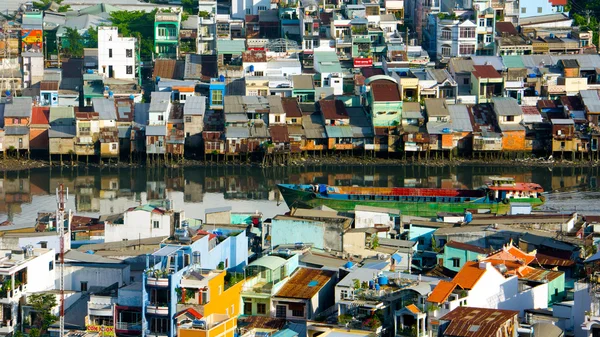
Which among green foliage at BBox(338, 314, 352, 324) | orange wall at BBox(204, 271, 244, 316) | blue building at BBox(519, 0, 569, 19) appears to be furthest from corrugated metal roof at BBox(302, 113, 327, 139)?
green foliage at BBox(338, 314, 352, 324)

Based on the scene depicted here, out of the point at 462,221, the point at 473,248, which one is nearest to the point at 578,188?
the point at 462,221

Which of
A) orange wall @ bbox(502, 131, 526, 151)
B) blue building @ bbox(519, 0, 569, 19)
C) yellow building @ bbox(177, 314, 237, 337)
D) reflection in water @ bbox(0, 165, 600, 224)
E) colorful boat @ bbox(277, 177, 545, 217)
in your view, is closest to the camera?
yellow building @ bbox(177, 314, 237, 337)

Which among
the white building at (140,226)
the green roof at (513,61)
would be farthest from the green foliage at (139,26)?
the white building at (140,226)

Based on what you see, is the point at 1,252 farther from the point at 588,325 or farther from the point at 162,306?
the point at 588,325

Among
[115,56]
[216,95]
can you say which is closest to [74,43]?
[115,56]

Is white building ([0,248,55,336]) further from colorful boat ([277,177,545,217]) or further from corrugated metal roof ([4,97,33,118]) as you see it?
corrugated metal roof ([4,97,33,118])

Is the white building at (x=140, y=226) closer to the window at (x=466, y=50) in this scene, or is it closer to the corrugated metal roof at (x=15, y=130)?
the corrugated metal roof at (x=15, y=130)

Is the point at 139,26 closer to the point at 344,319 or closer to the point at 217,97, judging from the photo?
the point at 217,97
